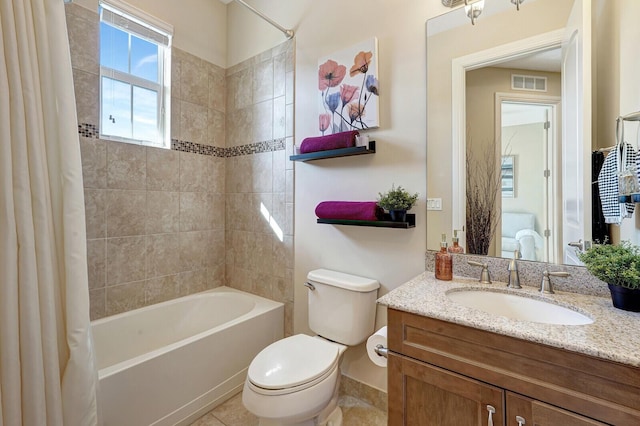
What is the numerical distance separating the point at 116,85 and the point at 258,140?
1016mm

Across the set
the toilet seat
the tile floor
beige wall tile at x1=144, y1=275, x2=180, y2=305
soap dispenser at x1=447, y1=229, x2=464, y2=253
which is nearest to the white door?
soap dispenser at x1=447, y1=229, x2=464, y2=253

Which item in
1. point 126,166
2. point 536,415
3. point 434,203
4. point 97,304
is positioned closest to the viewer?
point 536,415

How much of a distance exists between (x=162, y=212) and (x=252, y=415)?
1.52m

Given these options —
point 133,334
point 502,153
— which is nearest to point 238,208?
point 133,334

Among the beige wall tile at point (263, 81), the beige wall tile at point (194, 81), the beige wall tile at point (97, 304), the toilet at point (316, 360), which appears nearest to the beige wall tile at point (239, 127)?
the beige wall tile at point (263, 81)

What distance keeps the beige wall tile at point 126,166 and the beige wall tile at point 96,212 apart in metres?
0.09

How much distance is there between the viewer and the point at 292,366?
1.38m

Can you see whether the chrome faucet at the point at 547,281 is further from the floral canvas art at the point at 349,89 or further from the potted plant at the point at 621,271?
the floral canvas art at the point at 349,89

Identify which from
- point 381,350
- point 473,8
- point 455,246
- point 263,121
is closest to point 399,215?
point 455,246

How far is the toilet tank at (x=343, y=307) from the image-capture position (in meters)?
1.64

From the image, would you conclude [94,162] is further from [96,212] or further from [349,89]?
[349,89]

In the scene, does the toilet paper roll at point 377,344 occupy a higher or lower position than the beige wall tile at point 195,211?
lower

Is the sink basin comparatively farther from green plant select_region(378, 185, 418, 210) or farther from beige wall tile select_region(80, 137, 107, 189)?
beige wall tile select_region(80, 137, 107, 189)

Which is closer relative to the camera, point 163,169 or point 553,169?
point 553,169
